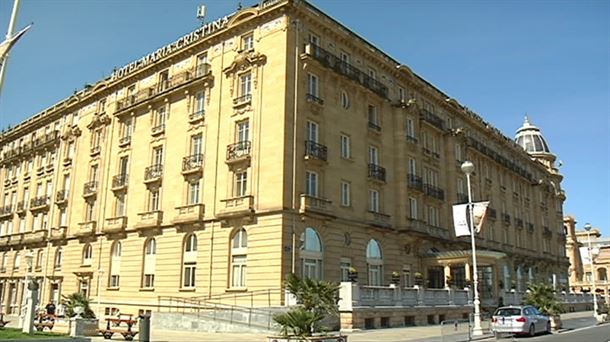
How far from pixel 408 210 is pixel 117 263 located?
72.2 ft

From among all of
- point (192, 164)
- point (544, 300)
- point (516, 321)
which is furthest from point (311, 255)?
point (544, 300)

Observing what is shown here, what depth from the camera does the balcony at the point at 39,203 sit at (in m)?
52.7

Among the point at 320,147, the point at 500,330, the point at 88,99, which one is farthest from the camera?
the point at 88,99

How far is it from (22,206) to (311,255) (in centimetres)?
3801

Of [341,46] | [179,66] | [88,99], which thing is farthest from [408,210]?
[88,99]

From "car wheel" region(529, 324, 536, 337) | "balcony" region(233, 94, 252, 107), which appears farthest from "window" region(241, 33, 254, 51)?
"car wheel" region(529, 324, 536, 337)

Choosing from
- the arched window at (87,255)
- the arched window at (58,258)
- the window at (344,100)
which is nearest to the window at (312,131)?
the window at (344,100)

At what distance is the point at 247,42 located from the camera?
36.3 meters

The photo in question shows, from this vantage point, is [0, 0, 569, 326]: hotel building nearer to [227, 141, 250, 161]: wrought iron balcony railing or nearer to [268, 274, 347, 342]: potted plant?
[227, 141, 250, 161]: wrought iron balcony railing

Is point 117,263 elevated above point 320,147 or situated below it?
below

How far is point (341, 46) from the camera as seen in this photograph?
37969mm

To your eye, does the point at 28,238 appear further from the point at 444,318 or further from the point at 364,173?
the point at 444,318

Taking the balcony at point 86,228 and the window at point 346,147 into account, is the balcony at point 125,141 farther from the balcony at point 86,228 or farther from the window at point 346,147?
the window at point 346,147

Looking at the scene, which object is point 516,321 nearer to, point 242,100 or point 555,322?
point 555,322
